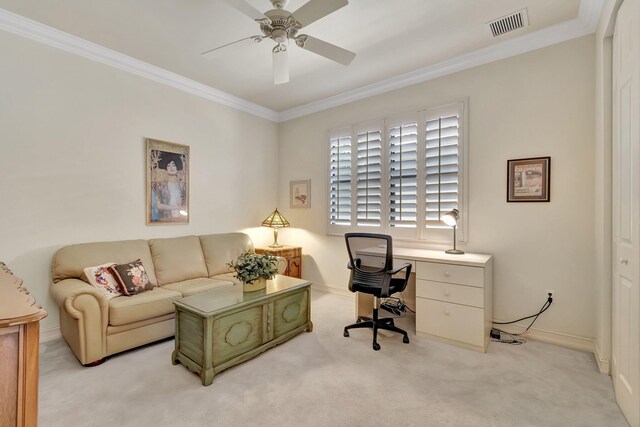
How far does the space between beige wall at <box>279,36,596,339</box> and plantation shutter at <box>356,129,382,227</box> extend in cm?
74

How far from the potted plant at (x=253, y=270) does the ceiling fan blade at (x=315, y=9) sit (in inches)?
76.7

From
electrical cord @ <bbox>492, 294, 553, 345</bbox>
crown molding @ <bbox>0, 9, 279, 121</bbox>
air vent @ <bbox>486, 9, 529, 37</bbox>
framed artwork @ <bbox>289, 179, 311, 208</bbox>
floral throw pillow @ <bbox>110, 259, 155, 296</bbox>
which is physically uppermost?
air vent @ <bbox>486, 9, 529, 37</bbox>

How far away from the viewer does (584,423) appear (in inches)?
68.3

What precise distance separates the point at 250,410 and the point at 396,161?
10.1ft

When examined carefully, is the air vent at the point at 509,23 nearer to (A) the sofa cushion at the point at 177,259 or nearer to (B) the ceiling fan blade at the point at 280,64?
(B) the ceiling fan blade at the point at 280,64

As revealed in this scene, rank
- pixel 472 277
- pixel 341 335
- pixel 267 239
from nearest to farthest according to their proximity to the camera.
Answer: pixel 472 277 < pixel 341 335 < pixel 267 239

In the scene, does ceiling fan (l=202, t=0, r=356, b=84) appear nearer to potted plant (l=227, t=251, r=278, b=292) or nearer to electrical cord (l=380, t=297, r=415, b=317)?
potted plant (l=227, t=251, r=278, b=292)

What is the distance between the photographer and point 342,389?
6.79 ft

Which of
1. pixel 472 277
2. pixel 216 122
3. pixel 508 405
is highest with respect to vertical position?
pixel 216 122

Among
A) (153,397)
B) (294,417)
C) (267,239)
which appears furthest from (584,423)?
(267,239)

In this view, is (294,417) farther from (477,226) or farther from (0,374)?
(477,226)

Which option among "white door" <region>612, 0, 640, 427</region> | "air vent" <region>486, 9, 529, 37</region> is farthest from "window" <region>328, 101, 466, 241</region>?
"white door" <region>612, 0, 640, 427</region>

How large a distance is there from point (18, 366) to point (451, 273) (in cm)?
292

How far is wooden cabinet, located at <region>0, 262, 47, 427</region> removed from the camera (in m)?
1.04
